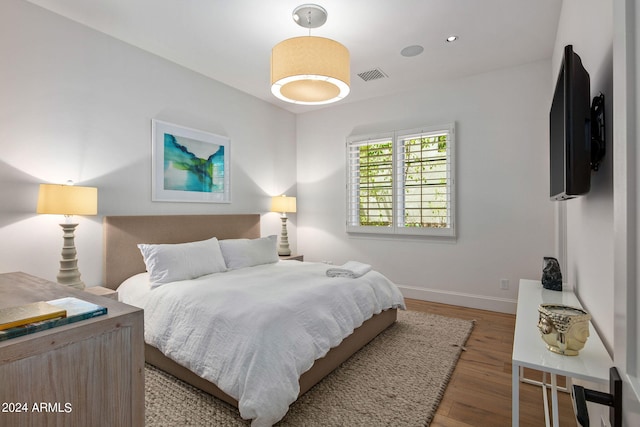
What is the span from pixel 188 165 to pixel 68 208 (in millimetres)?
1436

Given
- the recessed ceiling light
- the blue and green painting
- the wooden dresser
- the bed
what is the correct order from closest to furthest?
the wooden dresser
the bed
the recessed ceiling light
the blue and green painting

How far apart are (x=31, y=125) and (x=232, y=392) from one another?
251cm

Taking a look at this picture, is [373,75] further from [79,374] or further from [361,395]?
[79,374]

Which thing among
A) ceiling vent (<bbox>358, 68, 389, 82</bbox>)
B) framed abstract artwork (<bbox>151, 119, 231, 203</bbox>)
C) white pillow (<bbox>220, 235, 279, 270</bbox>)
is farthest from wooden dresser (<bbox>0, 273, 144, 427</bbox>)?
ceiling vent (<bbox>358, 68, 389, 82</bbox>)

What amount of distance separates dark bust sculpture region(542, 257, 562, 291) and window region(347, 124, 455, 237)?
1.68 meters

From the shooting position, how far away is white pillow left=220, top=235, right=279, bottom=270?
332cm

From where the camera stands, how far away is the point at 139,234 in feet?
10.1

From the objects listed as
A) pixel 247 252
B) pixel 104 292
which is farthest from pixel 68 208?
pixel 247 252

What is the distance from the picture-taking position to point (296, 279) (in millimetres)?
2695

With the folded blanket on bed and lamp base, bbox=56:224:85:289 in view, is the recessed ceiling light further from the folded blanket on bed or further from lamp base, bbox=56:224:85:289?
lamp base, bbox=56:224:85:289

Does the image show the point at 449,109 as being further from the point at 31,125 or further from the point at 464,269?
the point at 31,125

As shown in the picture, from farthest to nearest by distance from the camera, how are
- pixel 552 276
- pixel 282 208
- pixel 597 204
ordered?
pixel 282 208
pixel 552 276
pixel 597 204

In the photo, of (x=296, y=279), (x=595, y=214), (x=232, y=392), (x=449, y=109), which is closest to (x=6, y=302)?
(x=232, y=392)

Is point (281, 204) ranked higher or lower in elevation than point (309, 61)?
lower
